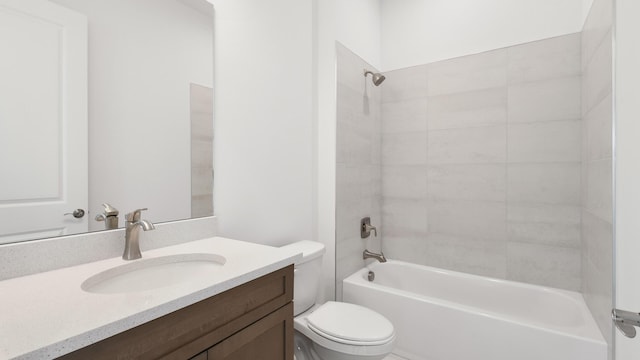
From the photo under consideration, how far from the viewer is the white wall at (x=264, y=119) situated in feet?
4.75

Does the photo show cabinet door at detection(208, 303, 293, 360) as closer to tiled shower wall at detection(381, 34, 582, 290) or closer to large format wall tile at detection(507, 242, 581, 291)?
tiled shower wall at detection(381, 34, 582, 290)

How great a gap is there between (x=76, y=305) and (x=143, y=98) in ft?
2.68

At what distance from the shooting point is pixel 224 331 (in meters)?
0.81

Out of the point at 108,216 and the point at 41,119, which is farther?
the point at 108,216

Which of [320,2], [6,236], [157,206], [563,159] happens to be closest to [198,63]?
[157,206]

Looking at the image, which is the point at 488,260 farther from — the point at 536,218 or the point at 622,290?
the point at 622,290

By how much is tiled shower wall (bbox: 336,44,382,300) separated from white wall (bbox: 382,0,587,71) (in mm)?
384

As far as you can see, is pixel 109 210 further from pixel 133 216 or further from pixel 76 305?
pixel 76 305

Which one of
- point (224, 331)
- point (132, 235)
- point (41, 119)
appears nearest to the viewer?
point (224, 331)

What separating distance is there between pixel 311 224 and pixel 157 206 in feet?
3.33

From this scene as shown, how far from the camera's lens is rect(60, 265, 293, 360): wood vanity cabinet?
62 centimetres

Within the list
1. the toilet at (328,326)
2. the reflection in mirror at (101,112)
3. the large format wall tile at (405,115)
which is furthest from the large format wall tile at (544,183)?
the reflection in mirror at (101,112)

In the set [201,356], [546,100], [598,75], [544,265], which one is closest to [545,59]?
[546,100]

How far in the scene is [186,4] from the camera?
1.29m
